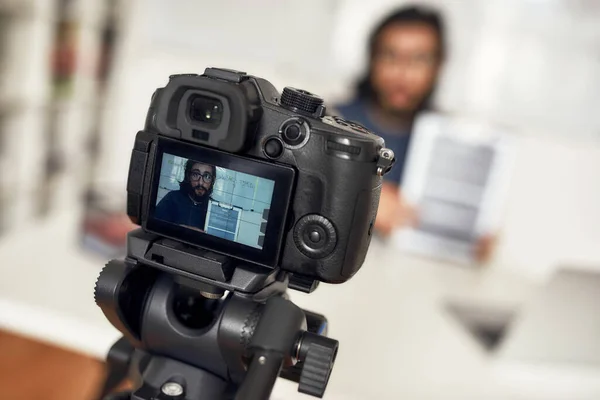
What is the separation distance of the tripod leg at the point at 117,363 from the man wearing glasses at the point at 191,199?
0.55 feet

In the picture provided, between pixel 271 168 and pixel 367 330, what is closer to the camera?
pixel 271 168

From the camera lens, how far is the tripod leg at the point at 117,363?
1.93 ft

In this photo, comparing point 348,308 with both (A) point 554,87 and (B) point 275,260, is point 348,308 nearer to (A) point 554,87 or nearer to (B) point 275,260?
(B) point 275,260

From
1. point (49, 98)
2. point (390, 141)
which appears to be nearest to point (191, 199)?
point (390, 141)

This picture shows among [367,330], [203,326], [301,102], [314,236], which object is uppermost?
[301,102]

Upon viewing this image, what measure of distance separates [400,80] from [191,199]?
187 cm

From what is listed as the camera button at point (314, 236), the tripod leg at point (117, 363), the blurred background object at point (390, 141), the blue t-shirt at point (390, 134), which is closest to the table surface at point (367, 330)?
the blurred background object at point (390, 141)

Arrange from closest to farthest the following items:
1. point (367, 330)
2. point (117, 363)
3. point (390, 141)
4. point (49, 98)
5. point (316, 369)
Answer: point (316, 369) < point (117, 363) < point (367, 330) < point (390, 141) < point (49, 98)

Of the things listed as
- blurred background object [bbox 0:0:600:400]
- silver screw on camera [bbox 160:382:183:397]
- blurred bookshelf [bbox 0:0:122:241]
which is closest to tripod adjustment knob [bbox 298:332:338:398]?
silver screw on camera [bbox 160:382:183:397]

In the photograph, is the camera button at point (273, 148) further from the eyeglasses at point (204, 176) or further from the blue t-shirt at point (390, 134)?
the blue t-shirt at point (390, 134)

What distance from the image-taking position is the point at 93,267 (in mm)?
1368

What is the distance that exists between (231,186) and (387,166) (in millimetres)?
146

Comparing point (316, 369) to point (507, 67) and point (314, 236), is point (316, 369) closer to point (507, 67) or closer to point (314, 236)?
point (314, 236)

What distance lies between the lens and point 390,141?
2.15 m
